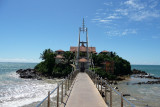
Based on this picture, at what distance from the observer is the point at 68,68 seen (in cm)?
4328

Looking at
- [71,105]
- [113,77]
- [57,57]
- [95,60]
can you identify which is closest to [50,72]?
[57,57]

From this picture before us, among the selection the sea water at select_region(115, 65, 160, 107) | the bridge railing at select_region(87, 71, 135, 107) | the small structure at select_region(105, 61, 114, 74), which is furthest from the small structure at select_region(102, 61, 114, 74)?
the bridge railing at select_region(87, 71, 135, 107)

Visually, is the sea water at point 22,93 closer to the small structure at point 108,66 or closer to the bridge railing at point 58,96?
the bridge railing at point 58,96

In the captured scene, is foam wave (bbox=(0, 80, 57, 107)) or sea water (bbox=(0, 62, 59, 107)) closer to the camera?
foam wave (bbox=(0, 80, 57, 107))

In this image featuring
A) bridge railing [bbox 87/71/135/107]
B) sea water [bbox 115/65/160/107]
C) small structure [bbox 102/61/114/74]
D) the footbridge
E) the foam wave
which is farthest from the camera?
small structure [bbox 102/61/114/74]

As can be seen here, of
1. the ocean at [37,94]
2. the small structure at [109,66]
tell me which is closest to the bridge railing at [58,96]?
the ocean at [37,94]

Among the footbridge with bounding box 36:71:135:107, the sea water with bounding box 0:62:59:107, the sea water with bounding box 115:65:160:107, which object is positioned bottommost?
the sea water with bounding box 115:65:160:107

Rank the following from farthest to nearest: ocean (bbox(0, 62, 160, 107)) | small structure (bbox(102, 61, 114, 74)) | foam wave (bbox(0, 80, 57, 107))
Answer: small structure (bbox(102, 61, 114, 74)) < ocean (bbox(0, 62, 160, 107)) < foam wave (bbox(0, 80, 57, 107))

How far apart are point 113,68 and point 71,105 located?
4275 centimetres

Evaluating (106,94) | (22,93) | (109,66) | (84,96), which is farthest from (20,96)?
(109,66)

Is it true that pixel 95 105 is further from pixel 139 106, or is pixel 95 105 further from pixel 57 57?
pixel 57 57

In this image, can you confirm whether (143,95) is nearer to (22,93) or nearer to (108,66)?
(22,93)

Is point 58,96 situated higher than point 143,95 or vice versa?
point 58,96

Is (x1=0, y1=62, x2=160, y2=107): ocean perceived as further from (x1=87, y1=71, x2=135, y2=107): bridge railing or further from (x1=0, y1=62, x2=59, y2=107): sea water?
(x1=87, y1=71, x2=135, y2=107): bridge railing
